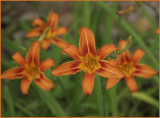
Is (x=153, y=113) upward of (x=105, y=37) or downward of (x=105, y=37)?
downward

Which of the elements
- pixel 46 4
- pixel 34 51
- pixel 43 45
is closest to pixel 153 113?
pixel 43 45

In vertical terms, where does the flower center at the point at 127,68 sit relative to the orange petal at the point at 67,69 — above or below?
below

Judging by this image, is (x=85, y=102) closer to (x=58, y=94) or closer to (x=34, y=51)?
(x=58, y=94)

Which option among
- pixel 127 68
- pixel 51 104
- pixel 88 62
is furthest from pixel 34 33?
pixel 127 68

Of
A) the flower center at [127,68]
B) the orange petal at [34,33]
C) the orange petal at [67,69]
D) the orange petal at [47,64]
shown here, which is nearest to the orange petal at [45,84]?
the orange petal at [47,64]

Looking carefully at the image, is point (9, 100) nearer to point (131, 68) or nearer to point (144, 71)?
point (131, 68)

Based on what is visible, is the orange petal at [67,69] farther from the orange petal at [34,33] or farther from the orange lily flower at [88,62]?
the orange petal at [34,33]
